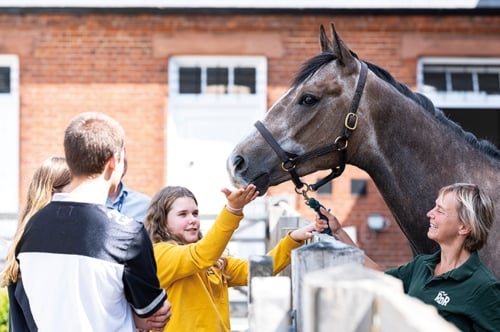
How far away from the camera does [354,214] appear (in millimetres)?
12711

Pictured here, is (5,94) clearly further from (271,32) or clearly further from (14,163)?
(271,32)

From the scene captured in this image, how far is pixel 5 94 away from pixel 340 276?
37.9ft

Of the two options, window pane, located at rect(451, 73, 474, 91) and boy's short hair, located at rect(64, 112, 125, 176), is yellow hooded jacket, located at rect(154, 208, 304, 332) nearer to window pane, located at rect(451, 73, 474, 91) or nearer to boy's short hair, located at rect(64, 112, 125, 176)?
boy's short hair, located at rect(64, 112, 125, 176)

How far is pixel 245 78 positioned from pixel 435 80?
9.40 ft

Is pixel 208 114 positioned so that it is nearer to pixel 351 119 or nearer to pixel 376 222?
pixel 376 222

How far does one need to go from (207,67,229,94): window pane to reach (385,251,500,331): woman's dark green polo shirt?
9.54 metres

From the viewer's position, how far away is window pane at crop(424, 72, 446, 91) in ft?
43.1

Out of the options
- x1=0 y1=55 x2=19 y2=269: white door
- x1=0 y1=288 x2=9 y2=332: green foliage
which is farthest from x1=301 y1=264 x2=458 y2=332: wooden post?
x1=0 y1=55 x2=19 y2=269: white door

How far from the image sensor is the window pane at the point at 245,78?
1296 centimetres

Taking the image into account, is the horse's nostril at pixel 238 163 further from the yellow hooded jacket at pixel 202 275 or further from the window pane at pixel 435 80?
the window pane at pixel 435 80

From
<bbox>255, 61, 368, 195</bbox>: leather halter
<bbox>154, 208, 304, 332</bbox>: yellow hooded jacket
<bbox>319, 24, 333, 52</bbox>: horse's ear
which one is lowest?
<bbox>154, 208, 304, 332</bbox>: yellow hooded jacket

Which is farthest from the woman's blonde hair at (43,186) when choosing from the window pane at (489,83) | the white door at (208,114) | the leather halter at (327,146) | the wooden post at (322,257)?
the window pane at (489,83)

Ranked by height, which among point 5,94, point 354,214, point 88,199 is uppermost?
point 5,94

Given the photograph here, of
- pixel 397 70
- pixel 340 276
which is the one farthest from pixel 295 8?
pixel 340 276
